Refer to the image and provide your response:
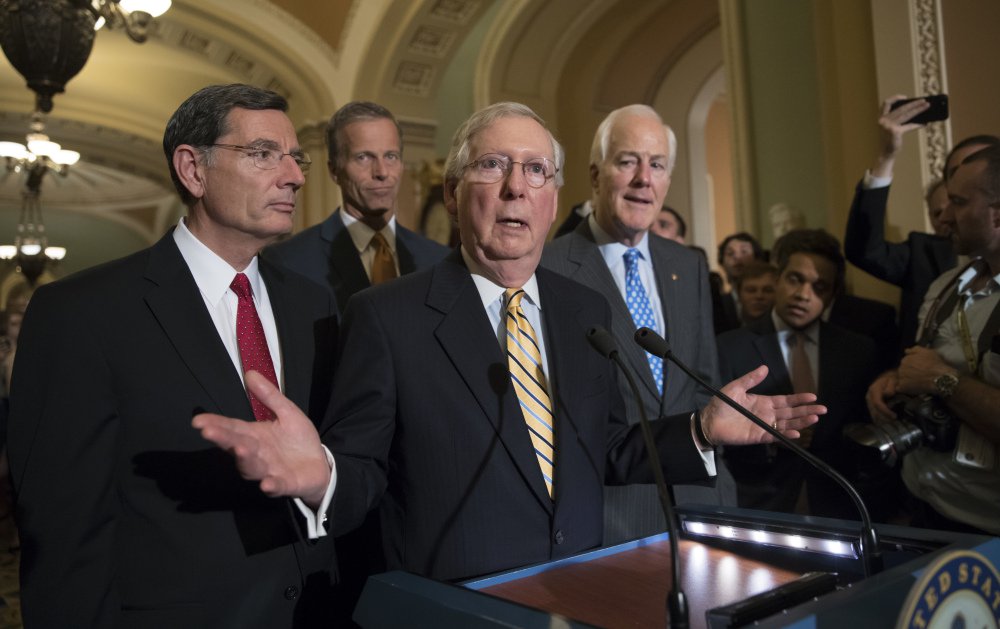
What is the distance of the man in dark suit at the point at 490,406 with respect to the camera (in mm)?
1423

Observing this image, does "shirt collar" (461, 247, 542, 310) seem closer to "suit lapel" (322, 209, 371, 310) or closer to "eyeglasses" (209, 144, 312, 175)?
"eyeglasses" (209, 144, 312, 175)

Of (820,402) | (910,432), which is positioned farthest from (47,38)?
(910,432)

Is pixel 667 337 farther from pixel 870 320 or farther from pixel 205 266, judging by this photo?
pixel 870 320

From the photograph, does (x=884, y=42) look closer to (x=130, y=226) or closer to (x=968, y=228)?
(x=968, y=228)

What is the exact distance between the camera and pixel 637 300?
7.14 feet

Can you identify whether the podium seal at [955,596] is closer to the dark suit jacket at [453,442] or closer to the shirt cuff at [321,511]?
the dark suit jacket at [453,442]

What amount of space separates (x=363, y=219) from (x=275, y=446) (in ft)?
4.66

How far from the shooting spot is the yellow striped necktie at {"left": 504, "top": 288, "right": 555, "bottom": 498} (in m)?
1.50

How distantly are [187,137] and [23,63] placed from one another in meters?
3.23

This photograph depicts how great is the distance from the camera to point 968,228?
82.4 inches

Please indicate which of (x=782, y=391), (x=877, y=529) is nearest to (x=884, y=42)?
(x=782, y=391)

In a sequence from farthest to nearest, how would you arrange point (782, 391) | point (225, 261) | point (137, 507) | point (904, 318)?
1. point (904, 318)
2. point (782, 391)
3. point (225, 261)
4. point (137, 507)

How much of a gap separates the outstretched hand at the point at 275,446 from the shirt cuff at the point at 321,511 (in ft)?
0.04

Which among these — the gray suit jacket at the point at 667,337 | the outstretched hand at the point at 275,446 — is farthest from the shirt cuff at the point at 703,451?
the outstretched hand at the point at 275,446
